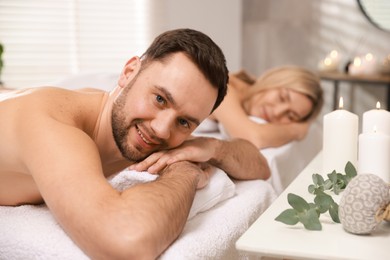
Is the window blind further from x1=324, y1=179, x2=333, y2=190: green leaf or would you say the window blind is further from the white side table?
the white side table

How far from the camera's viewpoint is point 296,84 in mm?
2689

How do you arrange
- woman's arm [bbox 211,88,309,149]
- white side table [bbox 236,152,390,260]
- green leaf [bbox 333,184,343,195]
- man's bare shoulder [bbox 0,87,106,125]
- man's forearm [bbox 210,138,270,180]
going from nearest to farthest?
1. white side table [bbox 236,152,390,260]
2. man's bare shoulder [bbox 0,87,106,125]
3. green leaf [bbox 333,184,343,195]
4. man's forearm [bbox 210,138,270,180]
5. woman's arm [bbox 211,88,309,149]

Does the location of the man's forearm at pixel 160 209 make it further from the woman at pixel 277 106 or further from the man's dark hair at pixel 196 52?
the woman at pixel 277 106

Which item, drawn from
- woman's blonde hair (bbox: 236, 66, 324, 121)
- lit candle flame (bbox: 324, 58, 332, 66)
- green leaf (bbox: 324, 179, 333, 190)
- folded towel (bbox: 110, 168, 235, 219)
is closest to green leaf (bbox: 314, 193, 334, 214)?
green leaf (bbox: 324, 179, 333, 190)

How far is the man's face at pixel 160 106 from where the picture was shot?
128 cm

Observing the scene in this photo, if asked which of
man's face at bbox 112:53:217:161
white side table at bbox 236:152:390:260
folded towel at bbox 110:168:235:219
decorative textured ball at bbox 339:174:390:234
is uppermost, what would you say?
man's face at bbox 112:53:217:161

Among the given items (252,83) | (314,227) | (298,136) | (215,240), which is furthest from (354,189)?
(252,83)

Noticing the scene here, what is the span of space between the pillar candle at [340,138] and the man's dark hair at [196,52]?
0.30 m

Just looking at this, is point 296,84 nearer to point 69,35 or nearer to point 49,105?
point 69,35

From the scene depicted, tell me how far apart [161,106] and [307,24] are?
124 inches

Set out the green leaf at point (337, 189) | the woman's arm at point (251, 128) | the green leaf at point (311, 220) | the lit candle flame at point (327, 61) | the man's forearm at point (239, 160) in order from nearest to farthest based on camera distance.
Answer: the green leaf at point (311, 220) → the green leaf at point (337, 189) → the man's forearm at point (239, 160) → the woman's arm at point (251, 128) → the lit candle flame at point (327, 61)

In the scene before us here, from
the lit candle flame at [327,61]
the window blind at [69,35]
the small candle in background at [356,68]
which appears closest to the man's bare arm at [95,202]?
the window blind at [69,35]

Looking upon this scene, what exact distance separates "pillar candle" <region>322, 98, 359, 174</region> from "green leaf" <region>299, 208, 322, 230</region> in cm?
42

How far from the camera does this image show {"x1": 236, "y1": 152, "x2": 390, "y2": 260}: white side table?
93cm
